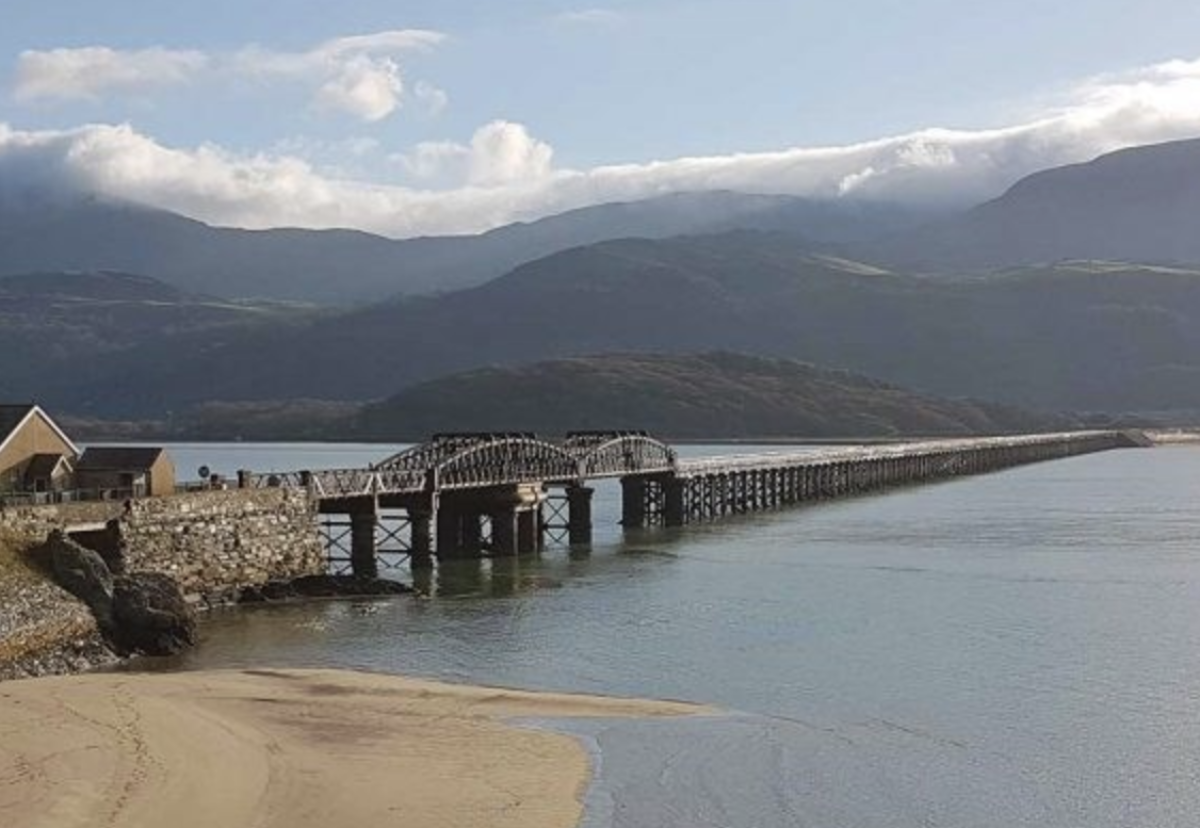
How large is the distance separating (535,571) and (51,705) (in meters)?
38.8

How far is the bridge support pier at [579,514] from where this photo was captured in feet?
299

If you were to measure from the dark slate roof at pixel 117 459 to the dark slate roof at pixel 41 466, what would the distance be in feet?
3.63

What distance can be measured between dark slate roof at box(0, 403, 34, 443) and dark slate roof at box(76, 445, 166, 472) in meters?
2.88

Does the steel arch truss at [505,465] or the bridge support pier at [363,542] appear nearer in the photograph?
the bridge support pier at [363,542]

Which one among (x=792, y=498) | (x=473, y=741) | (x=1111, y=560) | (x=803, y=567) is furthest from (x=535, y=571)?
(x=792, y=498)

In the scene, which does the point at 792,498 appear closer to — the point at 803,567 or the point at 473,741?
the point at 803,567

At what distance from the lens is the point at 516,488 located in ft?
267

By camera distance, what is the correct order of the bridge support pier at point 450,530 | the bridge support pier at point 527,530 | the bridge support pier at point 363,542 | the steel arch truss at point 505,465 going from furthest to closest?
the bridge support pier at point 527,530
the bridge support pier at point 450,530
the steel arch truss at point 505,465
the bridge support pier at point 363,542

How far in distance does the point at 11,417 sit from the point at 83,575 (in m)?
11.5

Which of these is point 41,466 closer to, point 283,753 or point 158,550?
point 158,550

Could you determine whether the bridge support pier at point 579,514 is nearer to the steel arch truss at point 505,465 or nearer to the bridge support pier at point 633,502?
the steel arch truss at point 505,465

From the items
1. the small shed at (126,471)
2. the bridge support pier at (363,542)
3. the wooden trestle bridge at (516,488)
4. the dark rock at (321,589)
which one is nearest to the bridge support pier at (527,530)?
the wooden trestle bridge at (516,488)

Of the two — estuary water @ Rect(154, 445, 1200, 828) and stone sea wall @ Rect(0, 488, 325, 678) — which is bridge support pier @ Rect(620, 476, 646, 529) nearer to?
estuary water @ Rect(154, 445, 1200, 828)

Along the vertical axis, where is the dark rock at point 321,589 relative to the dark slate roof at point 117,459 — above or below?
below
